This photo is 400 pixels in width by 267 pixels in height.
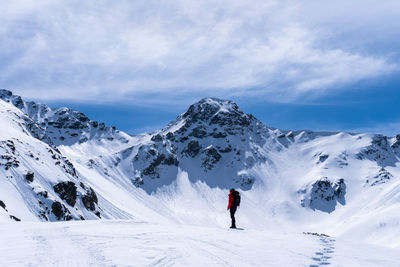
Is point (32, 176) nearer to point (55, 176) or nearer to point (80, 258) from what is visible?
point (55, 176)

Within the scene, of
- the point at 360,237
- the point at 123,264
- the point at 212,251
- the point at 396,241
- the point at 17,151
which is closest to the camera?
the point at 123,264

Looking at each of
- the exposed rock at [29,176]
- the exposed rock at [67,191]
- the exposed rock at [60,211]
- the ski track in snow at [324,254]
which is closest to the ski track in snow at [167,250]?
the ski track in snow at [324,254]

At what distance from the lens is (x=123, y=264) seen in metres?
12.7

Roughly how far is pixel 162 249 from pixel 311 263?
5.63 meters

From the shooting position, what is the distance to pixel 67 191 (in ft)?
242

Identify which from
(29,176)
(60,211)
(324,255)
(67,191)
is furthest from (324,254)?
(67,191)

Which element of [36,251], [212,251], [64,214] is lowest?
[64,214]

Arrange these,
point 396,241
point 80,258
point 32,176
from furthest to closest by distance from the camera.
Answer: point 396,241 < point 32,176 < point 80,258

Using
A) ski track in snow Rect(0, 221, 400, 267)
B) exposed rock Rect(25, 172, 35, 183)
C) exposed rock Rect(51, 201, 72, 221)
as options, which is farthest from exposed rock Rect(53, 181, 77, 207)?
ski track in snow Rect(0, 221, 400, 267)

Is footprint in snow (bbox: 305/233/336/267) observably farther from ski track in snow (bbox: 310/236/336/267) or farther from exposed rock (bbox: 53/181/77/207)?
exposed rock (bbox: 53/181/77/207)

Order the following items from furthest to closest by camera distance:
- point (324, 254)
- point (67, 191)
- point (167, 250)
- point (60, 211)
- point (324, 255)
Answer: point (67, 191) → point (60, 211) → point (324, 254) → point (324, 255) → point (167, 250)

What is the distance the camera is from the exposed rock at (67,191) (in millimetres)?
71188

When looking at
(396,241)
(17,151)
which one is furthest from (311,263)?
(396,241)

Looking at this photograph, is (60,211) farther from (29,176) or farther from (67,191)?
(67,191)
